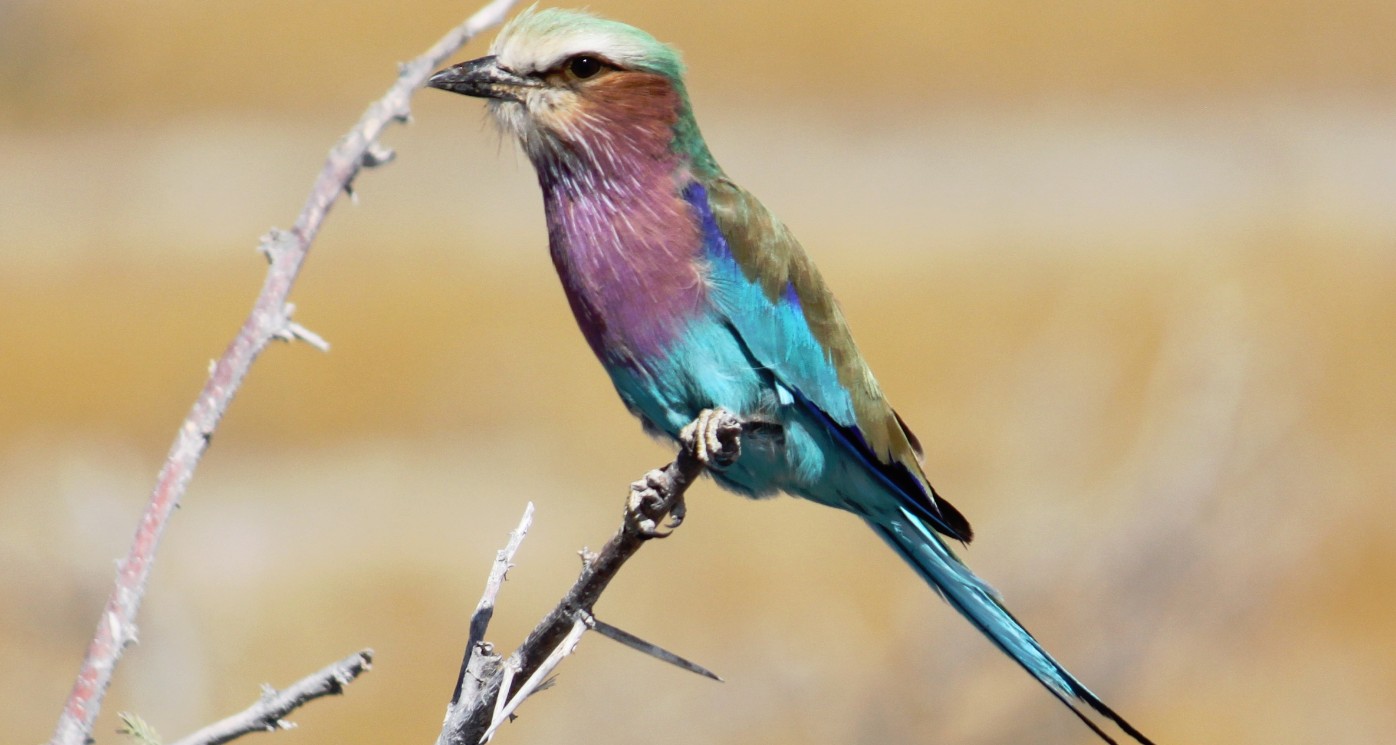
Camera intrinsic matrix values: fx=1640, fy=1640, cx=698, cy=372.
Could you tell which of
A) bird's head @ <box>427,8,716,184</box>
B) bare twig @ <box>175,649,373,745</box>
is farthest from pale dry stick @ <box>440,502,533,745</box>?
bird's head @ <box>427,8,716,184</box>

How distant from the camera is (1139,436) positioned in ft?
8.14

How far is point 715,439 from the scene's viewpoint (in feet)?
4.23

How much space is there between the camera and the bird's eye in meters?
1.63

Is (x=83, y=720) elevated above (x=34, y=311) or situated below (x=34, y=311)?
above

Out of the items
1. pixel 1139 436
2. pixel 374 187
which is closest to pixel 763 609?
pixel 1139 436

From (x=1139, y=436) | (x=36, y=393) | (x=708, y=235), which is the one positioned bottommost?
(x=36, y=393)

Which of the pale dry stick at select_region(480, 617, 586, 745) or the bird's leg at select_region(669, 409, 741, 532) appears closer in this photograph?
the pale dry stick at select_region(480, 617, 586, 745)

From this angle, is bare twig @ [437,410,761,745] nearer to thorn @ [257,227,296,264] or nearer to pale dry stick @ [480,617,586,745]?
pale dry stick @ [480,617,586,745]

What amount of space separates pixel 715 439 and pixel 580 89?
1.67 ft

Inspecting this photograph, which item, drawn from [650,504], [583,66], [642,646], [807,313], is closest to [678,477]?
[650,504]

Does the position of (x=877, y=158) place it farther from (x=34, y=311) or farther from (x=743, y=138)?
(x=34, y=311)

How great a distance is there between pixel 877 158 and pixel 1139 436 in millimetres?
1157

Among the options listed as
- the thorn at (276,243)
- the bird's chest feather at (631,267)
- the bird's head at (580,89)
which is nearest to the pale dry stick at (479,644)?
the thorn at (276,243)

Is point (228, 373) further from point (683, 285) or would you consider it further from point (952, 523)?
point (952, 523)
